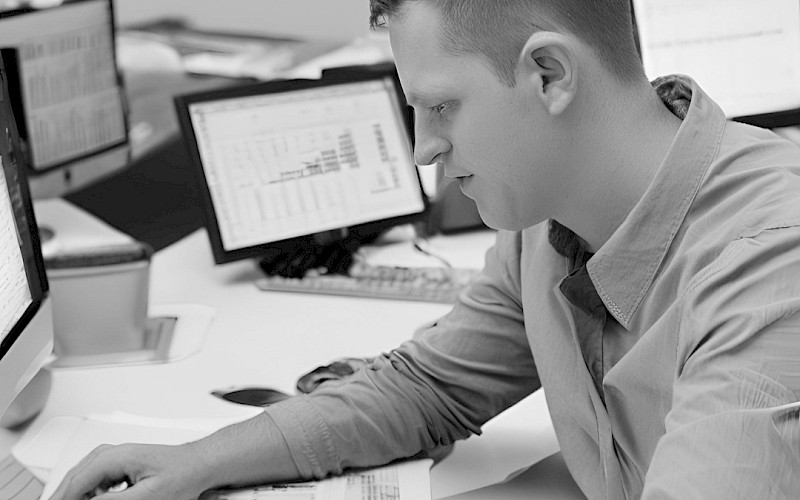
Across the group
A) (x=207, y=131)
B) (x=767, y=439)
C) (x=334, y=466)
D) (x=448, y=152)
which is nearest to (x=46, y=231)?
(x=207, y=131)

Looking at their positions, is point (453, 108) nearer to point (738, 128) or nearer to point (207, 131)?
point (738, 128)

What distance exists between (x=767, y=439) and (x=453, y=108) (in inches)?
15.4

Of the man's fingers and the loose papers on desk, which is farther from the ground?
the man's fingers

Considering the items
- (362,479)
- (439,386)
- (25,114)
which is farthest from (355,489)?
(25,114)

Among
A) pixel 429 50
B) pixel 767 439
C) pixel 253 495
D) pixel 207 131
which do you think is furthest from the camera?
pixel 207 131

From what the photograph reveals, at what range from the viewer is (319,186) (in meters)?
1.75

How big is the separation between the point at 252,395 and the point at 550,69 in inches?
24.0

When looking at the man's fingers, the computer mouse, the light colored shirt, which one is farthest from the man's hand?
the computer mouse

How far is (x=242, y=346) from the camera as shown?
1.44m

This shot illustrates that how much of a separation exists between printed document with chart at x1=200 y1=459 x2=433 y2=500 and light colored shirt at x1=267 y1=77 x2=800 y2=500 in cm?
2

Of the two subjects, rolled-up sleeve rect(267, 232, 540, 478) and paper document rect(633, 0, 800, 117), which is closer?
rolled-up sleeve rect(267, 232, 540, 478)

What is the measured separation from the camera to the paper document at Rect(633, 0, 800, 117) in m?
1.83

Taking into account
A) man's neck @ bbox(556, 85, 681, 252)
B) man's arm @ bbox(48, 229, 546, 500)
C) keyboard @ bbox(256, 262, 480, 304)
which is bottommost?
keyboard @ bbox(256, 262, 480, 304)

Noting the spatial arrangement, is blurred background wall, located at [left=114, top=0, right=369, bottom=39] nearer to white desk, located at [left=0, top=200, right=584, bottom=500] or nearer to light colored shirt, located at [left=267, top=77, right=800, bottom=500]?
white desk, located at [left=0, top=200, right=584, bottom=500]
